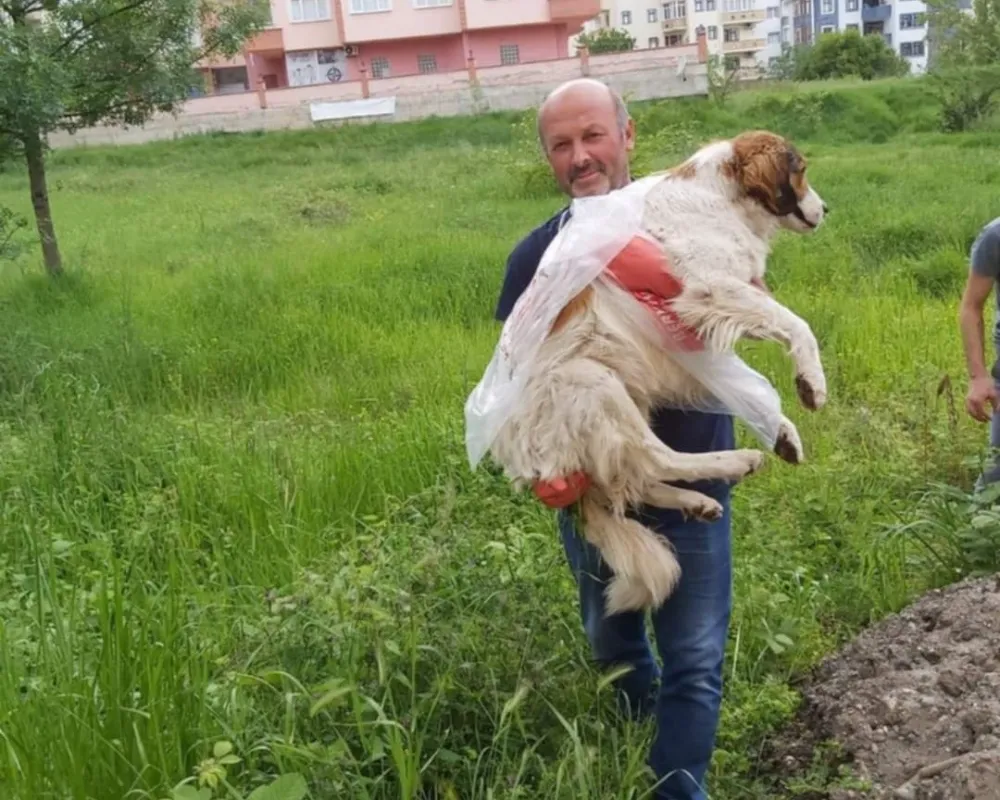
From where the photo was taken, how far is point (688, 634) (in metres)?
2.47

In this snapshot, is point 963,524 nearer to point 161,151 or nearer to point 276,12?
point 161,151

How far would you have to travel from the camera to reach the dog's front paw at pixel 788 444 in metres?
2.47

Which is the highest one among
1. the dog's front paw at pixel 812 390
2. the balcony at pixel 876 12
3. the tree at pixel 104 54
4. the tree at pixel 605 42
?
the balcony at pixel 876 12

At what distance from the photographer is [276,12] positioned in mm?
39656

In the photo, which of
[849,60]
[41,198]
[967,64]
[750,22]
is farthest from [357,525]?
[750,22]

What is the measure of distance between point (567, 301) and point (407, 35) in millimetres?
40226

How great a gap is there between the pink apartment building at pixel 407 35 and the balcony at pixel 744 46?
1700 cm

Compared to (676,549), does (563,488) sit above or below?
above

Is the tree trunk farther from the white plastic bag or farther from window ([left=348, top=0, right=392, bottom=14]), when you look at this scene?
window ([left=348, top=0, right=392, bottom=14])

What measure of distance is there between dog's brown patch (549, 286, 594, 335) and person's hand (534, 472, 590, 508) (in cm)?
34

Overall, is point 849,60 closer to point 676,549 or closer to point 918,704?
point 918,704

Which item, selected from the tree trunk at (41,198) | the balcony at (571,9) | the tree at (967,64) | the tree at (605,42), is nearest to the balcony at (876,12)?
the tree at (605,42)

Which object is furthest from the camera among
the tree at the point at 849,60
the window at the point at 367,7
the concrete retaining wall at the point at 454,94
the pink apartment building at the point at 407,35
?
the window at the point at 367,7

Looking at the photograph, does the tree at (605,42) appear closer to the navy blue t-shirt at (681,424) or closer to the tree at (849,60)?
the tree at (849,60)
